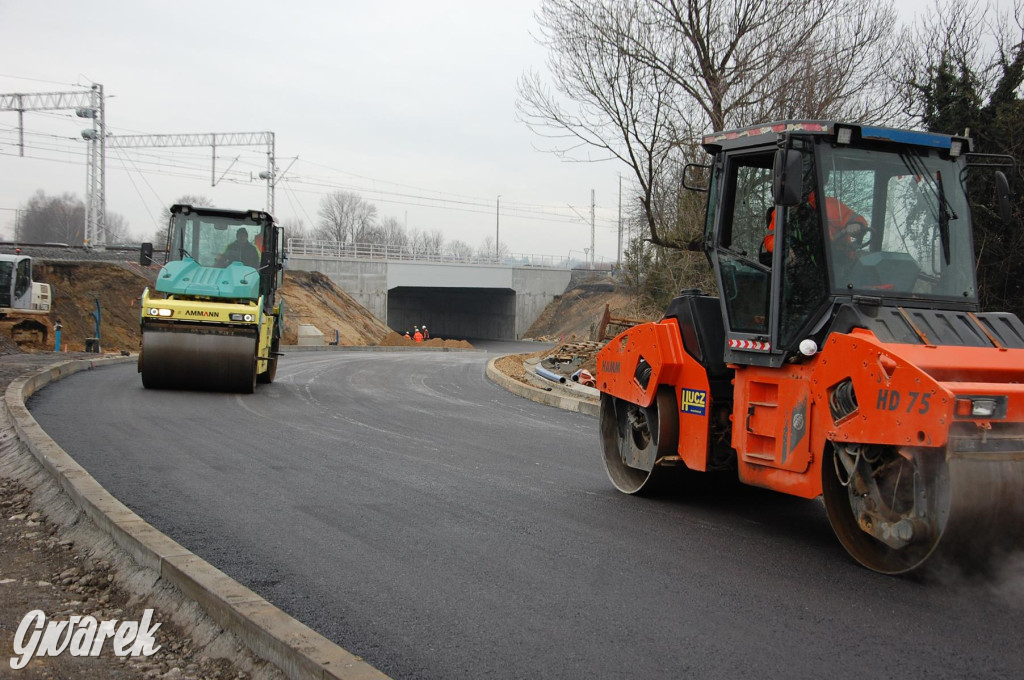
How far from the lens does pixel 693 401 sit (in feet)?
22.3

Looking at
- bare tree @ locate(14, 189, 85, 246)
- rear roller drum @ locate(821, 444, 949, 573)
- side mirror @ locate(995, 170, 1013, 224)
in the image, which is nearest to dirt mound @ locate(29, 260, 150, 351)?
rear roller drum @ locate(821, 444, 949, 573)

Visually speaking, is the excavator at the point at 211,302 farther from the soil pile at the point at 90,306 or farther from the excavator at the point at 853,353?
the soil pile at the point at 90,306

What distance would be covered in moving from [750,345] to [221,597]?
371 centimetres

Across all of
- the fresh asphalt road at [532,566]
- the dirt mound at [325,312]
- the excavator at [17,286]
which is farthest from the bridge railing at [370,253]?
the fresh asphalt road at [532,566]

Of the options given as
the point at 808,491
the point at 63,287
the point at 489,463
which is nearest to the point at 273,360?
the point at 489,463

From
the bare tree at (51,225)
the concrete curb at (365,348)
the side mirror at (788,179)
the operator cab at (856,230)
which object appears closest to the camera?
the side mirror at (788,179)

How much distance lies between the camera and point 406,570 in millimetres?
5246

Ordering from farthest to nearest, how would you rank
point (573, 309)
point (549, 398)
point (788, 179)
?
point (573, 309) < point (549, 398) < point (788, 179)

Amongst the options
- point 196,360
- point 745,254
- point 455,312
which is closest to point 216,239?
point 196,360

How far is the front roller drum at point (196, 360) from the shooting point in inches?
576

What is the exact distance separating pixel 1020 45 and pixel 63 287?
110 feet

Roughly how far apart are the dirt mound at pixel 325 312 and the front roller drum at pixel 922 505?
40.1 metres

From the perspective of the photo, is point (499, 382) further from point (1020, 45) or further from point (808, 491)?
point (808, 491)

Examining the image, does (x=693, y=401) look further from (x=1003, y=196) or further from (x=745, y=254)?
(x=1003, y=196)
